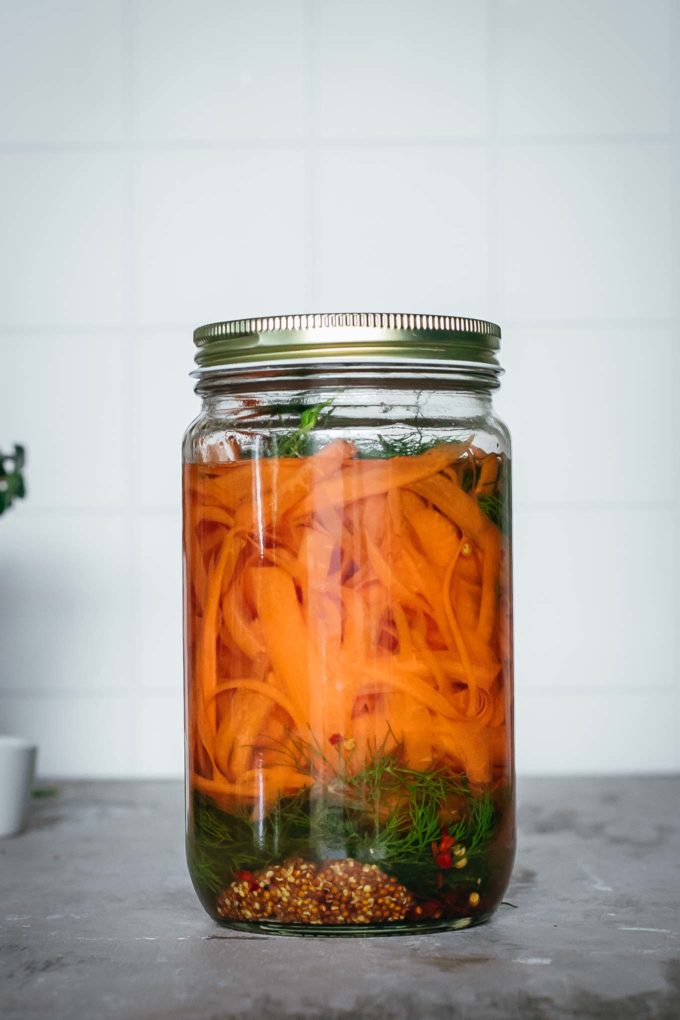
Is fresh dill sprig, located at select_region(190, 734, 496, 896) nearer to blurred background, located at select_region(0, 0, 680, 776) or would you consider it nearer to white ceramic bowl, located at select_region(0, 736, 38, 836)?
white ceramic bowl, located at select_region(0, 736, 38, 836)

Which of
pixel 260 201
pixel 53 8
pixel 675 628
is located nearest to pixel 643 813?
pixel 675 628

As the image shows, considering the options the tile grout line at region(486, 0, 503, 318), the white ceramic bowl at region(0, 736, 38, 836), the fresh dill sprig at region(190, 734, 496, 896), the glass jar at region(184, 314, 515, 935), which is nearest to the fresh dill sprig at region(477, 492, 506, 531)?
the glass jar at region(184, 314, 515, 935)

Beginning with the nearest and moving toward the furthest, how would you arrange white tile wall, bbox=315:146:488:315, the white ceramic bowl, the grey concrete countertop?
the grey concrete countertop → the white ceramic bowl → white tile wall, bbox=315:146:488:315

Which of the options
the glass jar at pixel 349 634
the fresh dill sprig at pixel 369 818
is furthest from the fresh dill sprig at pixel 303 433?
the fresh dill sprig at pixel 369 818

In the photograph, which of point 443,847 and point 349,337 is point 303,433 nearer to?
point 349,337

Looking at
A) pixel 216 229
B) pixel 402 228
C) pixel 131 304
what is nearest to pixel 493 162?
pixel 402 228

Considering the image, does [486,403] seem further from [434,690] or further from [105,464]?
[105,464]

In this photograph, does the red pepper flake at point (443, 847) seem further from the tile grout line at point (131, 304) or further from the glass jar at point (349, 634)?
the tile grout line at point (131, 304)
